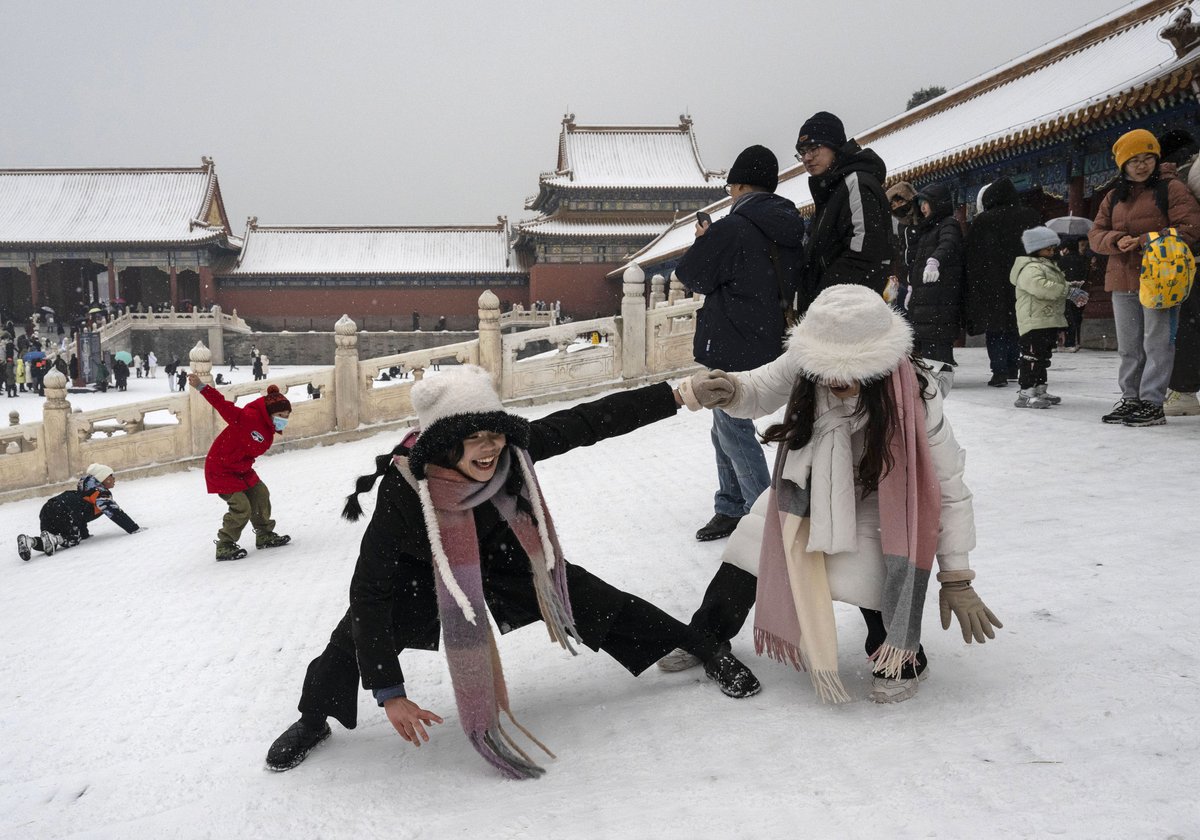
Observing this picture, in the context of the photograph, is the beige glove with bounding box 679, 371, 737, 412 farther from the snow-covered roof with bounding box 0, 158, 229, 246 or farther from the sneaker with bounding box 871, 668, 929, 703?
the snow-covered roof with bounding box 0, 158, 229, 246

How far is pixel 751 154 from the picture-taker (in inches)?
145

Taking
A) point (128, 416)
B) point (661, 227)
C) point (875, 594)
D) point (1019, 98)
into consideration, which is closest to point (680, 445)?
point (875, 594)

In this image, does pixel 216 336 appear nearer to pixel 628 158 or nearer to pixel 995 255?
pixel 628 158

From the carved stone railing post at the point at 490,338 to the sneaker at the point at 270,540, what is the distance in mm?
4389

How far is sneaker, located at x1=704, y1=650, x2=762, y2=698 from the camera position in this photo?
7.89 ft

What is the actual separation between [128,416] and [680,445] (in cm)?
630

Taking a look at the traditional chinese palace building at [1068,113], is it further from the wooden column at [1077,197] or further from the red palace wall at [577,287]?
the red palace wall at [577,287]

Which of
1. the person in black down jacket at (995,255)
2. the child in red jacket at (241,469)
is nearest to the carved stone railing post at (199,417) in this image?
the child in red jacket at (241,469)

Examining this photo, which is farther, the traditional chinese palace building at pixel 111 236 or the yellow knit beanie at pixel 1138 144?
the traditional chinese palace building at pixel 111 236

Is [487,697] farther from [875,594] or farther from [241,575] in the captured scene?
[241,575]

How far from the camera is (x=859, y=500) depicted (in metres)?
2.22

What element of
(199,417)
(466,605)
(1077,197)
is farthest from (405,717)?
(1077,197)

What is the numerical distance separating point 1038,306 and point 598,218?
76.4 ft

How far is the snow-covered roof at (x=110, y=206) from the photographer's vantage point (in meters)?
27.6
